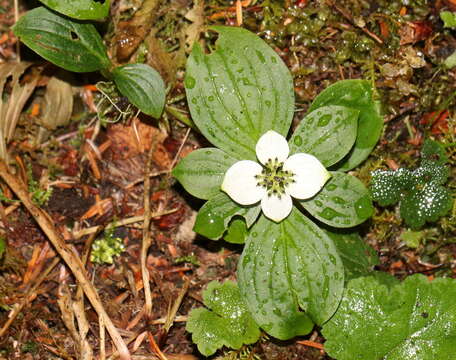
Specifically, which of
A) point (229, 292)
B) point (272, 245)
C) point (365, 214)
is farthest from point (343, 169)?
point (229, 292)

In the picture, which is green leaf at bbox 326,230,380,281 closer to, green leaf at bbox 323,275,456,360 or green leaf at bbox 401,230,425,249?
green leaf at bbox 323,275,456,360

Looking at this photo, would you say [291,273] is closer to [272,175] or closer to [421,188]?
[272,175]

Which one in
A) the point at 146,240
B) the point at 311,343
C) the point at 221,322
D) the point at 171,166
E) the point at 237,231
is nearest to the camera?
the point at 237,231

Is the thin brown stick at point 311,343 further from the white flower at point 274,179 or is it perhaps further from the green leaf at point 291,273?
the white flower at point 274,179

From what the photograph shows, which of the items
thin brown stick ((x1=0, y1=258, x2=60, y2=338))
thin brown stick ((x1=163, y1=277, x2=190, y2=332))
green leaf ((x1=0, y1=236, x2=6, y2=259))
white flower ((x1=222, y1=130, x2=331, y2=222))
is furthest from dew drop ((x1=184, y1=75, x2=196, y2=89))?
green leaf ((x1=0, y1=236, x2=6, y2=259))

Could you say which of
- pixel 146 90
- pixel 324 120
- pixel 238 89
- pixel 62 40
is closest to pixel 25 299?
pixel 146 90
